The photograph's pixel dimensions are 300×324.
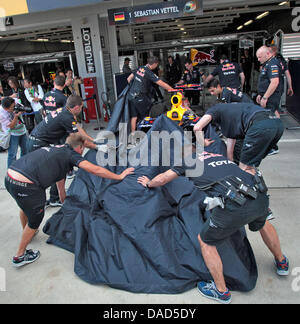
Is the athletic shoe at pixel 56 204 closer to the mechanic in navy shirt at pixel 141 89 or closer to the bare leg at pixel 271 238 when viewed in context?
the mechanic in navy shirt at pixel 141 89

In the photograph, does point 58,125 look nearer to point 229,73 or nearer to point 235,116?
point 235,116

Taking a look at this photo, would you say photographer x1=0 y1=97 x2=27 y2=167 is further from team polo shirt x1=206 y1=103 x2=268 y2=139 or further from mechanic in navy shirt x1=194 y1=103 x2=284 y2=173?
team polo shirt x1=206 y1=103 x2=268 y2=139

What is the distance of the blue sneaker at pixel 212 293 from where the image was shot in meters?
2.30

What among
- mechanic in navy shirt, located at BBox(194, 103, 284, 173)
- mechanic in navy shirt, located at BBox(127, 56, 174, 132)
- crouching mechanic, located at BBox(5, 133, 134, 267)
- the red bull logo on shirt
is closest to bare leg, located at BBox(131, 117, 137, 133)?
mechanic in navy shirt, located at BBox(127, 56, 174, 132)

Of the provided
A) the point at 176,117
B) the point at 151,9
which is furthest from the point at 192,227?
the point at 151,9

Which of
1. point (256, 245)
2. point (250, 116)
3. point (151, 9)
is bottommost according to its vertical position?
point (256, 245)

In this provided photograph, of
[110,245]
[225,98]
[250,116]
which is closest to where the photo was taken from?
[110,245]

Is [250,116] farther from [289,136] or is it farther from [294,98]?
[294,98]

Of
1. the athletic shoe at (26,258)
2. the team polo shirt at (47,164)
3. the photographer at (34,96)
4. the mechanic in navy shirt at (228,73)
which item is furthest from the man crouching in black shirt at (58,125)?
the mechanic in navy shirt at (228,73)

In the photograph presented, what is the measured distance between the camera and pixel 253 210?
2125 mm

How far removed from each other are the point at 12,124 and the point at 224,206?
375cm

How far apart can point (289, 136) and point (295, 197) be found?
2682 millimetres

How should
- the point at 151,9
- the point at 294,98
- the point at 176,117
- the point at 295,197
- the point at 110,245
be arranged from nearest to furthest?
the point at 110,245 < the point at 295,197 < the point at 176,117 < the point at 151,9 < the point at 294,98
